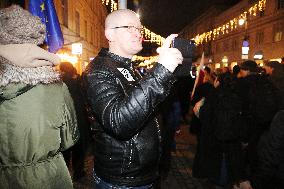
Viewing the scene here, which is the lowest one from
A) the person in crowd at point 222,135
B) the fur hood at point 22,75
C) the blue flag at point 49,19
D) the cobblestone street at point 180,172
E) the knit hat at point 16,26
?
the cobblestone street at point 180,172

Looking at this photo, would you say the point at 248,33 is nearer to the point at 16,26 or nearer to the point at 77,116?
the point at 77,116

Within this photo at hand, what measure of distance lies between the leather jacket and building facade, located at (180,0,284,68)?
53.1 feet

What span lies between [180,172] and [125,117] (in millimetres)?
4924

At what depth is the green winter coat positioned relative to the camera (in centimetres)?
207

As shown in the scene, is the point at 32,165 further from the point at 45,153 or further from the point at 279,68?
the point at 279,68

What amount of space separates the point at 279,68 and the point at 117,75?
11.7 feet

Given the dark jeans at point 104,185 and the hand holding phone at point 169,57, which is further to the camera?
the dark jeans at point 104,185

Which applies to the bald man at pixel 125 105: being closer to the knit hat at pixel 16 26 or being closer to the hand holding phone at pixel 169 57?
the hand holding phone at pixel 169 57

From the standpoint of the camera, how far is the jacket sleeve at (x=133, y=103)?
1970mm

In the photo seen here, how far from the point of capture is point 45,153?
7.23ft

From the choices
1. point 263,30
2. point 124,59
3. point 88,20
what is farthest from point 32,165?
point 263,30

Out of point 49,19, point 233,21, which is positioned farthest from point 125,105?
point 233,21

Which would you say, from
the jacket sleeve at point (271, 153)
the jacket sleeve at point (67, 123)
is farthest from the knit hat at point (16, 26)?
Result: the jacket sleeve at point (271, 153)

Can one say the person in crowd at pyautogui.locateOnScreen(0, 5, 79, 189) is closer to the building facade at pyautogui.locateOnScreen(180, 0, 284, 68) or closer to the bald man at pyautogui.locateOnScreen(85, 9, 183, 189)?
the bald man at pyautogui.locateOnScreen(85, 9, 183, 189)
